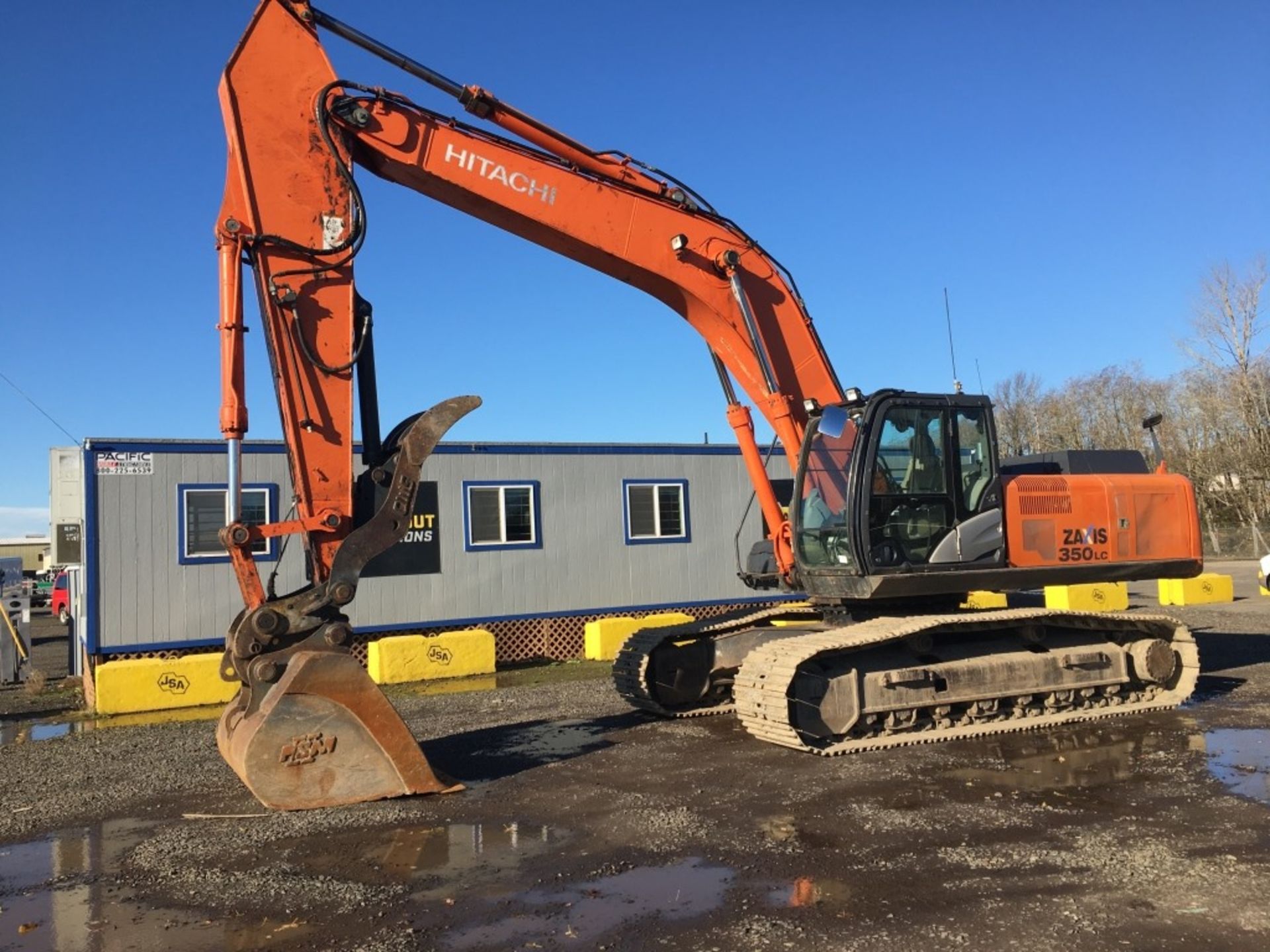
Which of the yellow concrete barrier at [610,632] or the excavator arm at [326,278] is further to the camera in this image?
the yellow concrete barrier at [610,632]

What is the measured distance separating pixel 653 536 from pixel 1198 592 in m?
11.5

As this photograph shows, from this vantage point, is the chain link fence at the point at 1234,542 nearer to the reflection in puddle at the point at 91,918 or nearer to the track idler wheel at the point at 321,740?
the track idler wheel at the point at 321,740

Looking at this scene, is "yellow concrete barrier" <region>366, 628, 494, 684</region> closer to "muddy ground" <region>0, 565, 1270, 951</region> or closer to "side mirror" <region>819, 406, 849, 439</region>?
"muddy ground" <region>0, 565, 1270, 951</region>

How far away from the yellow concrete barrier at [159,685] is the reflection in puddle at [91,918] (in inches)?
262

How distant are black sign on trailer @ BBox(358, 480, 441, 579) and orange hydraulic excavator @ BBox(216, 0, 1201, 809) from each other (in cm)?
622

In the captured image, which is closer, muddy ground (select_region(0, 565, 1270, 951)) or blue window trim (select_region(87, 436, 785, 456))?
muddy ground (select_region(0, 565, 1270, 951))

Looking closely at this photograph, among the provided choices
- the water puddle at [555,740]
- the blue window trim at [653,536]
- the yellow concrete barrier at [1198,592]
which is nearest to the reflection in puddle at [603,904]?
the water puddle at [555,740]

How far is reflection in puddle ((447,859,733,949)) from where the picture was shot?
14.9 ft

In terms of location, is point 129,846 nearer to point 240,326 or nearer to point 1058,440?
point 240,326

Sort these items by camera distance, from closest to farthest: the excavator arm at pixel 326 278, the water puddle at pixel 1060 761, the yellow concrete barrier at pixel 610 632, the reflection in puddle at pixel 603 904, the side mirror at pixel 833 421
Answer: the reflection in puddle at pixel 603 904
the excavator arm at pixel 326 278
the water puddle at pixel 1060 761
the side mirror at pixel 833 421
the yellow concrete barrier at pixel 610 632

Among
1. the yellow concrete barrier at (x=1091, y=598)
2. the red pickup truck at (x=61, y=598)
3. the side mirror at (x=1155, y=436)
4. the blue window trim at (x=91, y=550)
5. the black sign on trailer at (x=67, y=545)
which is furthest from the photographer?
the red pickup truck at (x=61, y=598)

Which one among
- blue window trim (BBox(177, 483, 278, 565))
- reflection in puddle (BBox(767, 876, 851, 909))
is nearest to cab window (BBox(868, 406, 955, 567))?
reflection in puddle (BBox(767, 876, 851, 909))

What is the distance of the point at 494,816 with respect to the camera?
6.56m

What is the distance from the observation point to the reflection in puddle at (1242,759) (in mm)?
6664
